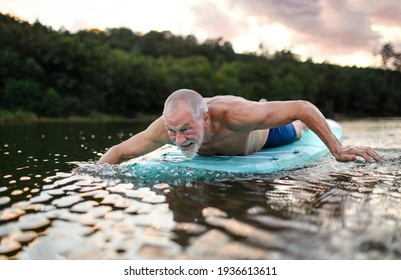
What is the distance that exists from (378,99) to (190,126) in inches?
1870

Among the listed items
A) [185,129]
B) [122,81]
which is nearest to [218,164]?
[185,129]

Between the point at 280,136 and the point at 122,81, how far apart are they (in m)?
39.5

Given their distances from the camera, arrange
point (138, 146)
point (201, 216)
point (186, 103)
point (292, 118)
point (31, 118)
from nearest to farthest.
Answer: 1. point (201, 216)
2. point (186, 103)
3. point (292, 118)
4. point (138, 146)
5. point (31, 118)

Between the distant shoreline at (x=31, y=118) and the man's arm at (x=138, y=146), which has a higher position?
the man's arm at (x=138, y=146)

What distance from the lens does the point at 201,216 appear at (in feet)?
9.27

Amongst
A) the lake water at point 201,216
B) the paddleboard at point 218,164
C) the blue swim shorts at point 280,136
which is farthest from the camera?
the blue swim shorts at point 280,136

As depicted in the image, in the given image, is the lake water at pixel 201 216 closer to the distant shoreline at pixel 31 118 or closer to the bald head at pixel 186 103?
the bald head at pixel 186 103

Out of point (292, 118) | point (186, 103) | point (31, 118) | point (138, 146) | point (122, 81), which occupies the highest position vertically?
point (122, 81)

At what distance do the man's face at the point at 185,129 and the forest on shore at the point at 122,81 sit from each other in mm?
24577

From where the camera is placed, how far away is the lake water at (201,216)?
229cm

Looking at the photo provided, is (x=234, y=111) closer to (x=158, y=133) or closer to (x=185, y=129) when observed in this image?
(x=185, y=129)

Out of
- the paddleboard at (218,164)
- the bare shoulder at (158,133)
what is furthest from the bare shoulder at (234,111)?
the bare shoulder at (158,133)

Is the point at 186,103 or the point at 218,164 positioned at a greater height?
the point at 186,103

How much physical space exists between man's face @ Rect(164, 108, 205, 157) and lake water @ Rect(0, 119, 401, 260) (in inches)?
16.0
